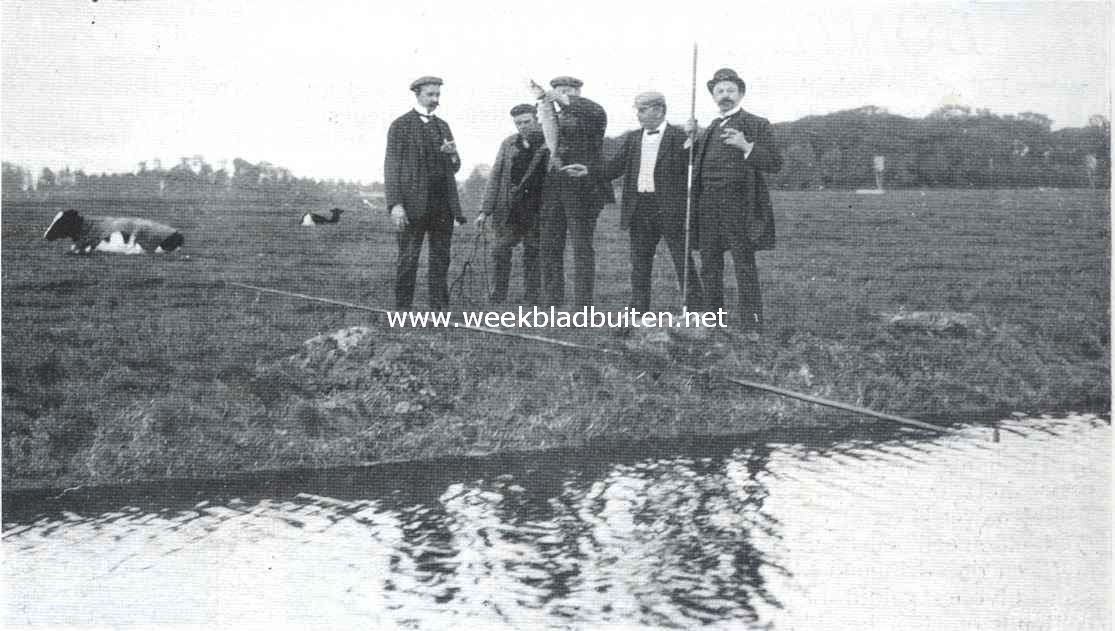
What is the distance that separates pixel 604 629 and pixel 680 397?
11.4 feet

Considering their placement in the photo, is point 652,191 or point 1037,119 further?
point 1037,119

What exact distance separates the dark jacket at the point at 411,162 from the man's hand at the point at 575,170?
0.92 m

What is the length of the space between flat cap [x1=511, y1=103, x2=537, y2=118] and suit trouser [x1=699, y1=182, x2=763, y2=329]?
1.60m

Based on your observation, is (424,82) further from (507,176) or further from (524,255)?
(524,255)

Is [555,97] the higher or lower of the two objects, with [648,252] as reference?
higher

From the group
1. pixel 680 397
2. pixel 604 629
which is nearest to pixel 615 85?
pixel 680 397

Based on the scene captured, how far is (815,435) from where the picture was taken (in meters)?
8.05

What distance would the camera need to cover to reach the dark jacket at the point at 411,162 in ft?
27.6

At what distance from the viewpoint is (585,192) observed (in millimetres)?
8656

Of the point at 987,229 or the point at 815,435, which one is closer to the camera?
the point at 815,435

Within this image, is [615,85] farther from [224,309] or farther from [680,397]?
[224,309]

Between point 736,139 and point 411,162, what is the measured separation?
273cm

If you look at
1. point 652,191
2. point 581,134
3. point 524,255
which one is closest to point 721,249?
point 652,191

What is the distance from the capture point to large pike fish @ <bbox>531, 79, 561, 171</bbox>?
8.55 metres
